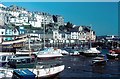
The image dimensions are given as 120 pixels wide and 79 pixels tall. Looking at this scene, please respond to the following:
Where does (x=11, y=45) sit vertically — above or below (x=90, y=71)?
above

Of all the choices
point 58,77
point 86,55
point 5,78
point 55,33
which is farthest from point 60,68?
point 55,33

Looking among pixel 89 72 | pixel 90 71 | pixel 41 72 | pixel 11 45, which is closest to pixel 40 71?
pixel 41 72

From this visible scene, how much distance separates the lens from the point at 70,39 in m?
88.1

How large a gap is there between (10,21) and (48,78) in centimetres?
7322

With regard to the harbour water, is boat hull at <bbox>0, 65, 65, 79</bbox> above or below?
above

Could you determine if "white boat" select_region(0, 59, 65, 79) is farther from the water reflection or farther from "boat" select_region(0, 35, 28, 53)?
"boat" select_region(0, 35, 28, 53)

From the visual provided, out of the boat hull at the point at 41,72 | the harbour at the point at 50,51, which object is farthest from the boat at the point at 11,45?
the boat hull at the point at 41,72

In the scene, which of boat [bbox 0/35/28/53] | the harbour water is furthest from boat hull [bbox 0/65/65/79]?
boat [bbox 0/35/28/53]

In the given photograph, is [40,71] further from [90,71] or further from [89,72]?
[90,71]

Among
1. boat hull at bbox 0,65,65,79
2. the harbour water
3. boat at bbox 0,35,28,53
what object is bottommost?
the harbour water

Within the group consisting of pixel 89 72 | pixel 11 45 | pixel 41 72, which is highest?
pixel 11 45

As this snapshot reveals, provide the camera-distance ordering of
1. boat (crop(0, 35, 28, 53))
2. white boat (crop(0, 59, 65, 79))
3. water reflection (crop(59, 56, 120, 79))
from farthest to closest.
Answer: boat (crop(0, 35, 28, 53)) < water reflection (crop(59, 56, 120, 79)) < white boat (crop(0, 59, 65, 79))

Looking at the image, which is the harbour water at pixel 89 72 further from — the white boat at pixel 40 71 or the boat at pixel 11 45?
the boat at pixel 11 45

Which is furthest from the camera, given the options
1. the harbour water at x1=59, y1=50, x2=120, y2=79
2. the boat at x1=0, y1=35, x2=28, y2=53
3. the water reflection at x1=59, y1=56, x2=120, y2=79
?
the boat at x1=0, y1=35, x2=28, y2=53
